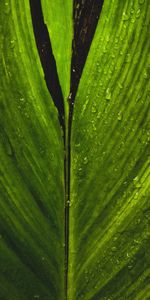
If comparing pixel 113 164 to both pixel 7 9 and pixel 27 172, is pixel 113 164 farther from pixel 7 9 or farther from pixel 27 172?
pixel 7 9

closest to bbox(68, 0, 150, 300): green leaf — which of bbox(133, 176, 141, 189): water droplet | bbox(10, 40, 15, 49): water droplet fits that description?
bbox(133, 176, 141, 189): water droplet

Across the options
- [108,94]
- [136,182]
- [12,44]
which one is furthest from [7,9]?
[136,182]

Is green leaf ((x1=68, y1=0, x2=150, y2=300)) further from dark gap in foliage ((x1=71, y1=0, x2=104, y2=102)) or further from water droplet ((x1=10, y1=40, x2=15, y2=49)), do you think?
water droplet ((x1=10, y1=40, x2=15, y2=49))

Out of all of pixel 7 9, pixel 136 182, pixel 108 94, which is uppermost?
pixel 7 9

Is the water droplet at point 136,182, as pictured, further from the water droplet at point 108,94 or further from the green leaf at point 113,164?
the water droplet at point 108,94

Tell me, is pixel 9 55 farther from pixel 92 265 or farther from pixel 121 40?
pixel 92 265

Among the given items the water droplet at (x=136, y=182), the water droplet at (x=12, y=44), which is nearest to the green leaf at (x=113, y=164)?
the water droplet at (x=136, y=182)

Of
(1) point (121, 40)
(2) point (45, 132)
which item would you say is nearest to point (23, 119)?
(2) point (45, 132)
